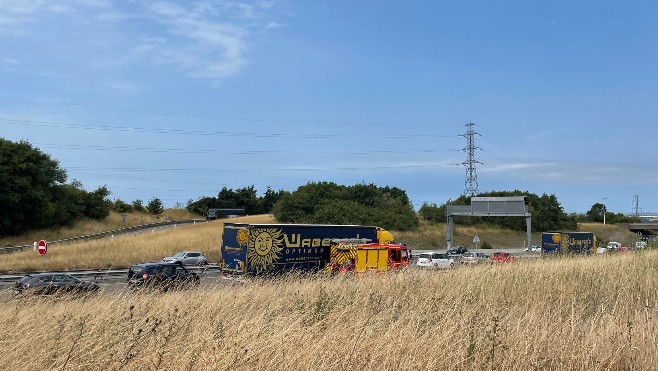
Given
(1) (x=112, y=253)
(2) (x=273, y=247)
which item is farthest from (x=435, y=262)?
(1) (x=112, y=253)

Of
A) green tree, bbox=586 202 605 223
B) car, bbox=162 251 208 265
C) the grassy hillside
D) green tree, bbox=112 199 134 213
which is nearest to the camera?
car, bbox=162 251 208 265

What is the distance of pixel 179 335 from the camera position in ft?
18.7

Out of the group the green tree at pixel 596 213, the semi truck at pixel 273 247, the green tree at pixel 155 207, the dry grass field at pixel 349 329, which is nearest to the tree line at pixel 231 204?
the green tree at pixel 155 207

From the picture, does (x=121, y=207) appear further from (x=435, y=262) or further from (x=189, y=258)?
(x=435, y=262)

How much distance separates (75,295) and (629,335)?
801 centimetres

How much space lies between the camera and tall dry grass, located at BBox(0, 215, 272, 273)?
40.4 metres

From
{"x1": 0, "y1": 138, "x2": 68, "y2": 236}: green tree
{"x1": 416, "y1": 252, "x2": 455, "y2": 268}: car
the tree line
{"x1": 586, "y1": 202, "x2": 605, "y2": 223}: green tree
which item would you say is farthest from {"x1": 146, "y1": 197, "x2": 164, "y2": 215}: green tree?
{"x1": 586, "y1": 202, "x2": 605, "y2": 223}: green tree

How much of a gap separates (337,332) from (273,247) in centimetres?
2284

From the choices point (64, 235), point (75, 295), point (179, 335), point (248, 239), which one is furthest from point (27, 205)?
point (179, 335)

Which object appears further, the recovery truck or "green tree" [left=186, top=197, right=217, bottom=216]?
"green tree" [left=186, top=197, right=217, bottom=216]

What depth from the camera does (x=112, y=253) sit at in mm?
46750

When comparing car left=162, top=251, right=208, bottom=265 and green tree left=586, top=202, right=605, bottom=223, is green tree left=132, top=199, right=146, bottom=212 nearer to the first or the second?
car left=162, top=251, right=208, bottom=265

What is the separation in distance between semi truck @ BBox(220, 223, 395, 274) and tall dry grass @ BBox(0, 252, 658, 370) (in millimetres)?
18564

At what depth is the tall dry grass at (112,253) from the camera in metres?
40.4
